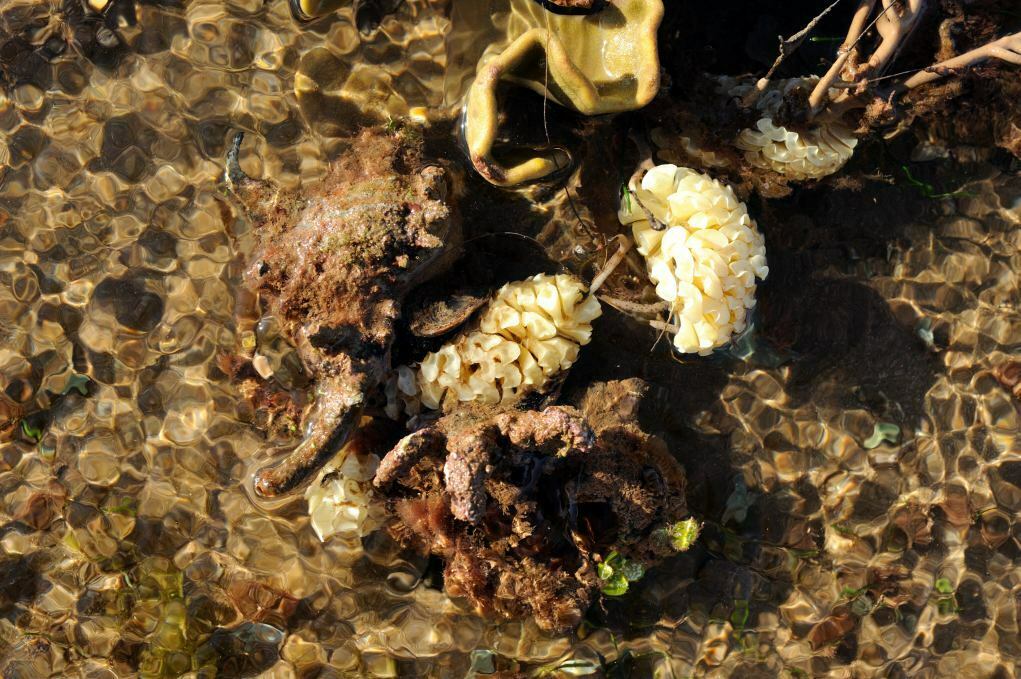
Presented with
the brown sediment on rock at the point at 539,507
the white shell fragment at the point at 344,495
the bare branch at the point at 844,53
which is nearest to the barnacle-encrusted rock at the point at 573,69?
the bare branch at the point at 844,53

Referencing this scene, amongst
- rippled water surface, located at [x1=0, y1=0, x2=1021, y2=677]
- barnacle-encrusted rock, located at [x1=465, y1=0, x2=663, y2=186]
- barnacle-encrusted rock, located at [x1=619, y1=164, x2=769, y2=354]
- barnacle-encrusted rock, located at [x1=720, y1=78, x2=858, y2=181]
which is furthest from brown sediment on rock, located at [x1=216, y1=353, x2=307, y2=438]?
barnacle-encrusted rock, located at [x1=720, y1=78, x2=858, y2=181]

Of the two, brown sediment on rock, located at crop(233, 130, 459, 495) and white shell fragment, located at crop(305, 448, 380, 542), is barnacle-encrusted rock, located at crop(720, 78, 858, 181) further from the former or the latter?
white shell fragment, located at crop(305, 448, 380, 542)

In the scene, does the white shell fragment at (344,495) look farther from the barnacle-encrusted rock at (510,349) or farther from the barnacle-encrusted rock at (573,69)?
the barnacle-encrusted rock at (573,69)

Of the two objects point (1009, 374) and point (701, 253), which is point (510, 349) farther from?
point (1009, 374)

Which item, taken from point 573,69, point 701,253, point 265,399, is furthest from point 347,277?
point 701,253

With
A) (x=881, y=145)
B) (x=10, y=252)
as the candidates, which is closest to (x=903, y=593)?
(x=881, y=145)

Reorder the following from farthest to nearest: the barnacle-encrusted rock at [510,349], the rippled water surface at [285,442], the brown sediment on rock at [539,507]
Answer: the rippled water surface at [285,442] → the barnacle-encrusted rock at [510,349] → the brown sediment on rock at [539,507]
